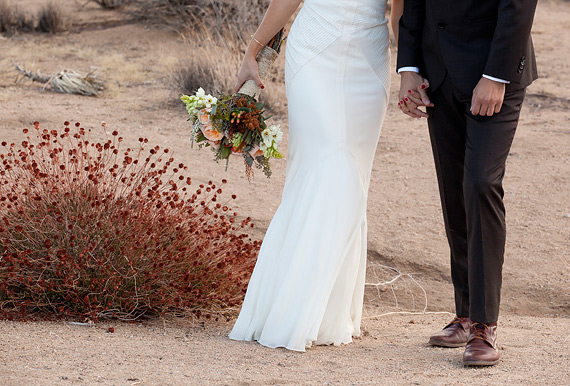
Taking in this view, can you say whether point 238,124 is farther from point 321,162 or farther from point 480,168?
point 480,168

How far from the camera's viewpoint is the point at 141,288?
4.10 meters

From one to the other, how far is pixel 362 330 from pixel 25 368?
1755mm

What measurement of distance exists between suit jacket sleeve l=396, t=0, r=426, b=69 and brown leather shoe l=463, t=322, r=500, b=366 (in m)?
1.16

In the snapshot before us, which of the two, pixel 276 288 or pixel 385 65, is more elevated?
pixel 385 65

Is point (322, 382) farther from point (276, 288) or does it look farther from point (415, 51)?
point (415, 51)

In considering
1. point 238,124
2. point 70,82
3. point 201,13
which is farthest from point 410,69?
point 201,13

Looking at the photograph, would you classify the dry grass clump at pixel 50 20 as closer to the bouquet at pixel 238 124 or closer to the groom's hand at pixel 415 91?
the bouquet at pixel 238 124

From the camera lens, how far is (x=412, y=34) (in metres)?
3.67

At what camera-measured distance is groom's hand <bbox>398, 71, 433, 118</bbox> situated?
3652mm

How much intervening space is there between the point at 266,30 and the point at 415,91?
74 centimetres

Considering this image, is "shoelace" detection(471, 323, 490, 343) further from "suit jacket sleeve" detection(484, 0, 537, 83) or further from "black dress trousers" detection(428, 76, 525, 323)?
"suit jacket sleeve" detection(484, 0, 537, 83)

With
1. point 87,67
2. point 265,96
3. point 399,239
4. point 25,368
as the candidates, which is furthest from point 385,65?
point 87,67

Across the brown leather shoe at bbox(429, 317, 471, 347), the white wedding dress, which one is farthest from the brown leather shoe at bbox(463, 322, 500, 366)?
the white wedding dress

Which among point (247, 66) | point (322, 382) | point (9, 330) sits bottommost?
point (9, 330)
